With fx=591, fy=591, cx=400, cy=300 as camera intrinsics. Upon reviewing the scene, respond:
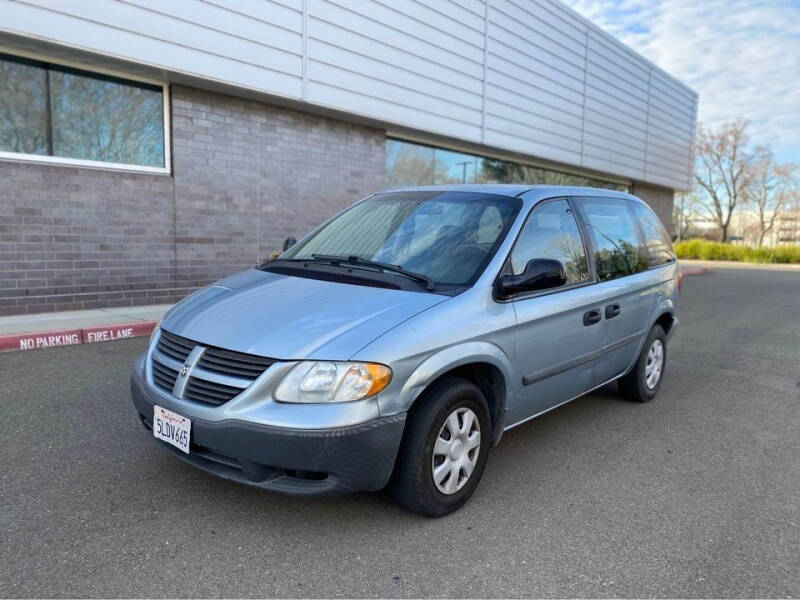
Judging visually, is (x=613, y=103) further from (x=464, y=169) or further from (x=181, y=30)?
(x=181, y=30)

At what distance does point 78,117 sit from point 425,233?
6953mm

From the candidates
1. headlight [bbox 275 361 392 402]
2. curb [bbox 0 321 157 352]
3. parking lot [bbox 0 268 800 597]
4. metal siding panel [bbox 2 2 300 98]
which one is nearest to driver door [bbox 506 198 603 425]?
parking lot [bbox 0 268 800 597]

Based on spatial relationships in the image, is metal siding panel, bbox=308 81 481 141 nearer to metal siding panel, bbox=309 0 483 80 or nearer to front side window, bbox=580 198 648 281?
metal siding panel, bbox=309 0 483 80

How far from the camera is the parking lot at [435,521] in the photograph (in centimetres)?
248

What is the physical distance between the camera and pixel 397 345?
2703mm

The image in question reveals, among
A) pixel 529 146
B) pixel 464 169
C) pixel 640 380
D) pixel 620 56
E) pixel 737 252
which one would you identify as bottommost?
pixel 640 380

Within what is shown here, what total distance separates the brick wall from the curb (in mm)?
1735

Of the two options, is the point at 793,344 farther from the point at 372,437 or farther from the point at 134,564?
the point at 134,564

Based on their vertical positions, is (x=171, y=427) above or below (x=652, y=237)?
below

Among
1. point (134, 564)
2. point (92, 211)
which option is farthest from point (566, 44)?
point (134, 564)

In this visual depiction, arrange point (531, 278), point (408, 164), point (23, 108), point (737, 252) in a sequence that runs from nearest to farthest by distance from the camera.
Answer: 1. point (531, 278)
2. point (23, 108)
3. point (408, 164)
4. point (737, 252)

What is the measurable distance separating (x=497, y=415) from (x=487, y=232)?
1.10m

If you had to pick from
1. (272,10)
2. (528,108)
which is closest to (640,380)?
(272,10)

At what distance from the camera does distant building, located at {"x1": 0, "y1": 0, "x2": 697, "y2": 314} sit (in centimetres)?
788
